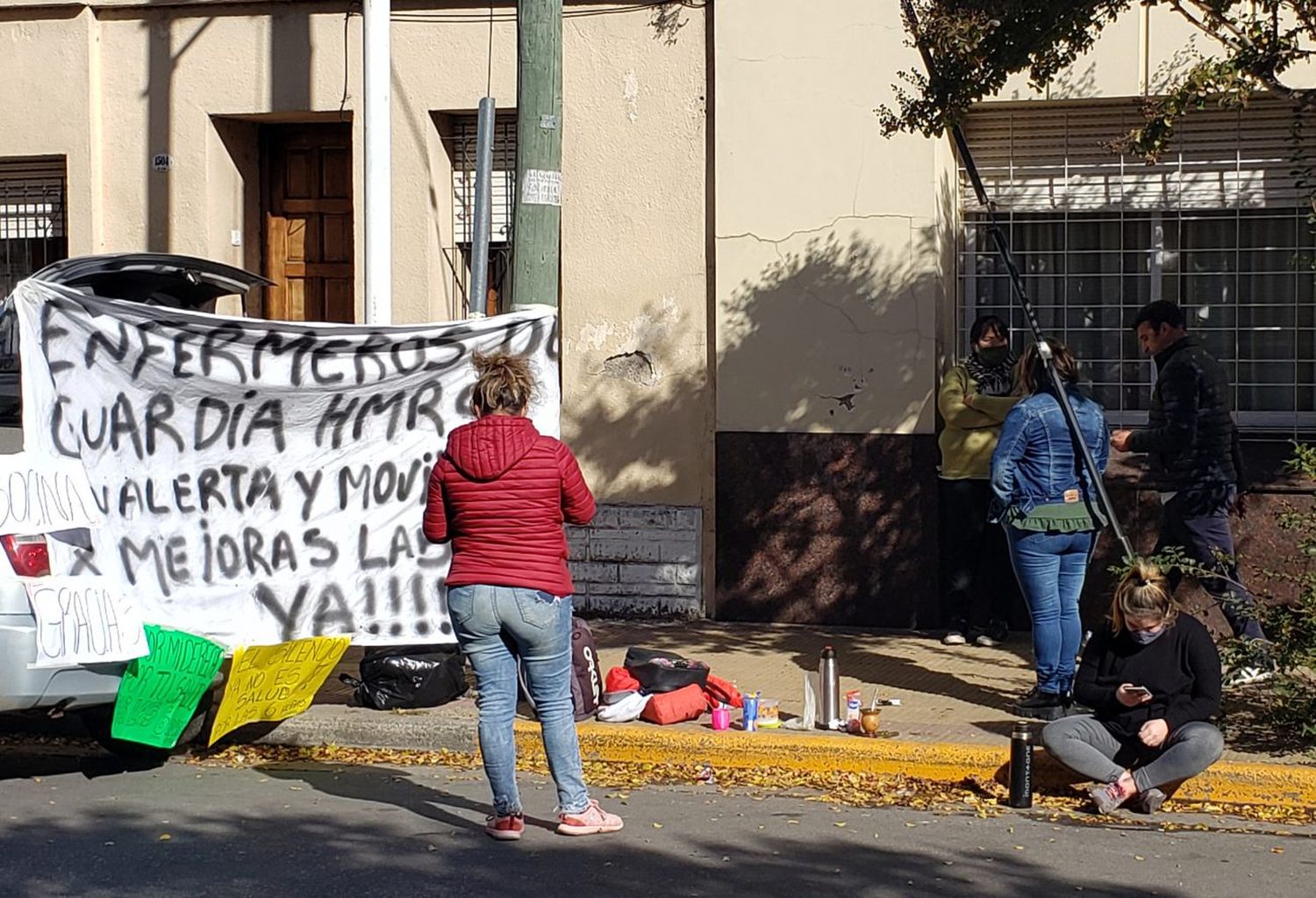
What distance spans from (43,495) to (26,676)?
801 mm

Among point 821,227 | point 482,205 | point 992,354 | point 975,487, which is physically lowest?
point 975,487

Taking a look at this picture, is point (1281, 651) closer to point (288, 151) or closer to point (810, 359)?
point (810, 359)

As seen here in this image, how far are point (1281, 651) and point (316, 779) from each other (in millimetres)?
4064

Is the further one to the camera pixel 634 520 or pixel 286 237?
pixel 286 237

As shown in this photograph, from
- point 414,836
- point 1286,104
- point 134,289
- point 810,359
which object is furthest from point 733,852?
point 1286,104

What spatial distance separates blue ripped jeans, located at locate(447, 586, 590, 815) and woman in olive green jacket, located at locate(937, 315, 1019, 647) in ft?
13.7

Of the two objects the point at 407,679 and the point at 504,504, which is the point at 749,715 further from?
the point at 504,504

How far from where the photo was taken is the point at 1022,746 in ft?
22.8

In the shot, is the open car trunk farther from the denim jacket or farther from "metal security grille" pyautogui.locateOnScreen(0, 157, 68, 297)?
"metal security grille" pyautogui.locateOnScreen(0, 157, 68, 297)

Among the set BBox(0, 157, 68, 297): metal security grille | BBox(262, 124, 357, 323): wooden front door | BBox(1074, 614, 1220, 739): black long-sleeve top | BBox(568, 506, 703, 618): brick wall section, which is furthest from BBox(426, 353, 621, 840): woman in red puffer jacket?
BBox(0, 157, 68, 297): metal security grille

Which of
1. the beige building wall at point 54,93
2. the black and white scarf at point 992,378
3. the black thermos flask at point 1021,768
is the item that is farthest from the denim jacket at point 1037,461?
the beige building wall at point 54,93

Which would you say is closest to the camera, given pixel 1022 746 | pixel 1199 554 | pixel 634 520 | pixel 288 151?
pixel 1022 746

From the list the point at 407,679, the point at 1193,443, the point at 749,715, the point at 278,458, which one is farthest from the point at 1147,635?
the point at 278,458

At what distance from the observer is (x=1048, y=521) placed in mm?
7977
